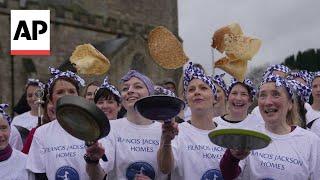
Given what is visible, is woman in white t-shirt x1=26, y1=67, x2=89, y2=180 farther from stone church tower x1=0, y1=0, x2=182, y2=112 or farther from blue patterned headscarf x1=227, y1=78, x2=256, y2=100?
stone church tower x1=0, y1=0, x2=182, y2=112

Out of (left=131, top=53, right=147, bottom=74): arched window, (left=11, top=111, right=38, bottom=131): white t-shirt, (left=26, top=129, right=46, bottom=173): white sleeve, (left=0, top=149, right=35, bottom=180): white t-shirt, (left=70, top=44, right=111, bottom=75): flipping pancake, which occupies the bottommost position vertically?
(left=0, top=149, right=35, bottom=180): white t-shirt

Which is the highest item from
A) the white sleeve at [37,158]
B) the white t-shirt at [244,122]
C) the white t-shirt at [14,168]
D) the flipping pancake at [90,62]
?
the flipping pancake at [90,62]

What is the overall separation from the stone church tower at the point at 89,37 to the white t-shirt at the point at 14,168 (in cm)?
1637

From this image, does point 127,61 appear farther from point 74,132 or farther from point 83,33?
point 74,132

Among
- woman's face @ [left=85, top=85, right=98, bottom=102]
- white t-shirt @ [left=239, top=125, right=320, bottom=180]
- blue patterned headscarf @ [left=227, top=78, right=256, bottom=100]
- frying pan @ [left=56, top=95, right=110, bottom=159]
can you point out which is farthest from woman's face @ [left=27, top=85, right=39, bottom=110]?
white t-shirt @ [left=239, top=125, right=320, bottom=180]

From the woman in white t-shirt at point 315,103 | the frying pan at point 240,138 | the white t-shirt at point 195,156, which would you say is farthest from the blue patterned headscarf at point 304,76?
the frying pan at point 240,138

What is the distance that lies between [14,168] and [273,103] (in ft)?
8.82

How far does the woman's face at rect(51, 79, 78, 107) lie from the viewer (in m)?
5.33

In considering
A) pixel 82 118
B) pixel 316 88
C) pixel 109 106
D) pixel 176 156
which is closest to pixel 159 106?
pixel 82 118

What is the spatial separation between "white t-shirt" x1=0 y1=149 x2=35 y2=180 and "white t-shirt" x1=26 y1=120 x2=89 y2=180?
1.24 feet

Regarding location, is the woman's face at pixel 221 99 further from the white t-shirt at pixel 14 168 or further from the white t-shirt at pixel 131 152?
the white t-shirt at pixel 14 168

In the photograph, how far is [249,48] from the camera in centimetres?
528

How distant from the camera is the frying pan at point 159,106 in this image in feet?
13.2

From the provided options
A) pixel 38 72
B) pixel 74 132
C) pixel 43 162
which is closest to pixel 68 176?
pixel 43 162
